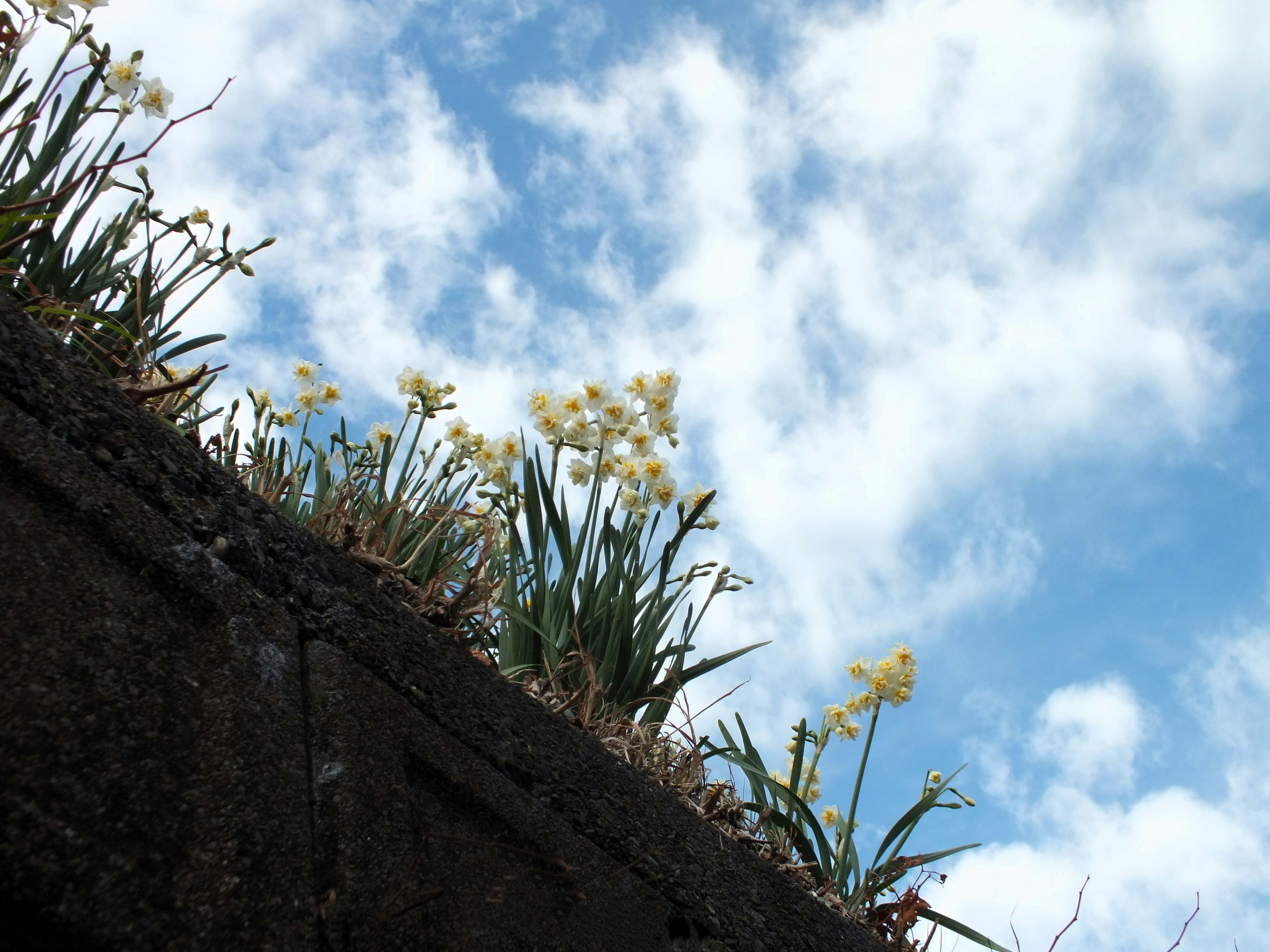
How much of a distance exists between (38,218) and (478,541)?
1.74 m

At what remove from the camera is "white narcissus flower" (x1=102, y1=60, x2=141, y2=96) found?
2473 mm

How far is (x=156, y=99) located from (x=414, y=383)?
1.22 meters

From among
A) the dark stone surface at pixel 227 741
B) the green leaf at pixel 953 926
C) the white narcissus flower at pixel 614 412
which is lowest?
the dark stone surface at pixel 227 741

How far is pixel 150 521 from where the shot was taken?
1.19 metres

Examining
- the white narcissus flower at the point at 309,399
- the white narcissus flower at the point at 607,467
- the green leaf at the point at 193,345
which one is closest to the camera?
the green leaf at the point at 193,345

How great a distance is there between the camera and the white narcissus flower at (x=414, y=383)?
356 centimetres

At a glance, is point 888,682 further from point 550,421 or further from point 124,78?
point 124,78

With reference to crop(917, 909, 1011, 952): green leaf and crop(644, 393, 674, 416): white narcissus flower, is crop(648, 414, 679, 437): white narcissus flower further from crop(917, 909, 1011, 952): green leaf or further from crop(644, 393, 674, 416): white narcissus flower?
crop(917, 909, 1011, 952): green leaf

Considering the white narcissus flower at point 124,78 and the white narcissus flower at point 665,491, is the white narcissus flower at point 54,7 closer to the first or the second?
the white narcissus flower at point 124,78

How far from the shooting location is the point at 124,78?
250cm

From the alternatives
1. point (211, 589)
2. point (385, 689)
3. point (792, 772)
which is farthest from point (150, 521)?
point (792, 772)

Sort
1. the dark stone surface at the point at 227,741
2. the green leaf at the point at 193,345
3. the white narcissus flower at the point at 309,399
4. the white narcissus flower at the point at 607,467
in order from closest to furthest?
the dark stone surface at the point at 227,741, the green leaf at the point at 193,345, the white narcissus flower at the point at 607,467, the white narcissus flower at the point at 309,399

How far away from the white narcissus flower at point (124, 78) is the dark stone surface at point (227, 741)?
163 cm

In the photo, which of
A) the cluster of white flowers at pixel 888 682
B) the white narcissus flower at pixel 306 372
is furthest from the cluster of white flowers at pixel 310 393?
the cluster of white flowers at pixel 888 682
